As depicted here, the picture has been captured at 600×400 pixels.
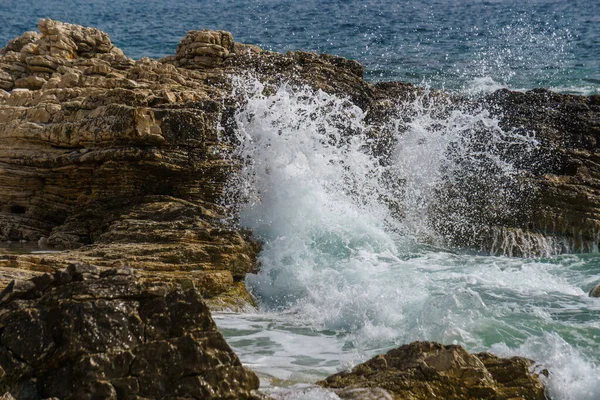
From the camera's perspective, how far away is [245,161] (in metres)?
10.0

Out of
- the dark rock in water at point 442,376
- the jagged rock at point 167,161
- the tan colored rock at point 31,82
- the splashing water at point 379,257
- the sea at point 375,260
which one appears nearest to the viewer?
the dark rock in water at point 442,376

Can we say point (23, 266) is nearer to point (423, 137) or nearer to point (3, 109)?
point (3, 109)

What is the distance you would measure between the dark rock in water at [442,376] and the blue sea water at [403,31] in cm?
1677

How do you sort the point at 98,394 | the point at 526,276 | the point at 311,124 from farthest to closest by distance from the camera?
the point at 311,124 < the point at 526,276 < the point at 98,394

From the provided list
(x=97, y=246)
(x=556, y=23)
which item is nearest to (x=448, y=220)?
(x=97, y=246)

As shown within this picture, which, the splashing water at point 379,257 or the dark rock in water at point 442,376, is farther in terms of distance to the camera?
the splashing water at point 379,257

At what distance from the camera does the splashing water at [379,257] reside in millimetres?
6656

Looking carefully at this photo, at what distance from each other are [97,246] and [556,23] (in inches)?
1195

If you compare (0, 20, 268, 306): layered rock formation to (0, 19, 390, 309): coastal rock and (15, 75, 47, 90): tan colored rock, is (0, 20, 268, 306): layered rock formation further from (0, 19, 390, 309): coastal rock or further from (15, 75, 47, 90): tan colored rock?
(15, 75, 47, 90): tan colored rock

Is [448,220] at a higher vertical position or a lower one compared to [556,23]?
lower

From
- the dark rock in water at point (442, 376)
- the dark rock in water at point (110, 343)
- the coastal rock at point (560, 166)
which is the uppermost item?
the coastal rock at point (560, 166)

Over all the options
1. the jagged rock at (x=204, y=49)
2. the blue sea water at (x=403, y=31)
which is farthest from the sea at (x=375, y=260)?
the blue sea water at (x=403, y=31)

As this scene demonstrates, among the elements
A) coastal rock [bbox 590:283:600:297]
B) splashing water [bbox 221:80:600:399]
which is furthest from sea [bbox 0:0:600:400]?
coastal rock [bbox 590:283:600:297]

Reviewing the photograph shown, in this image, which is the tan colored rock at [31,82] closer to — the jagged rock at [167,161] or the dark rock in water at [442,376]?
the jagged rock at [167,161]
